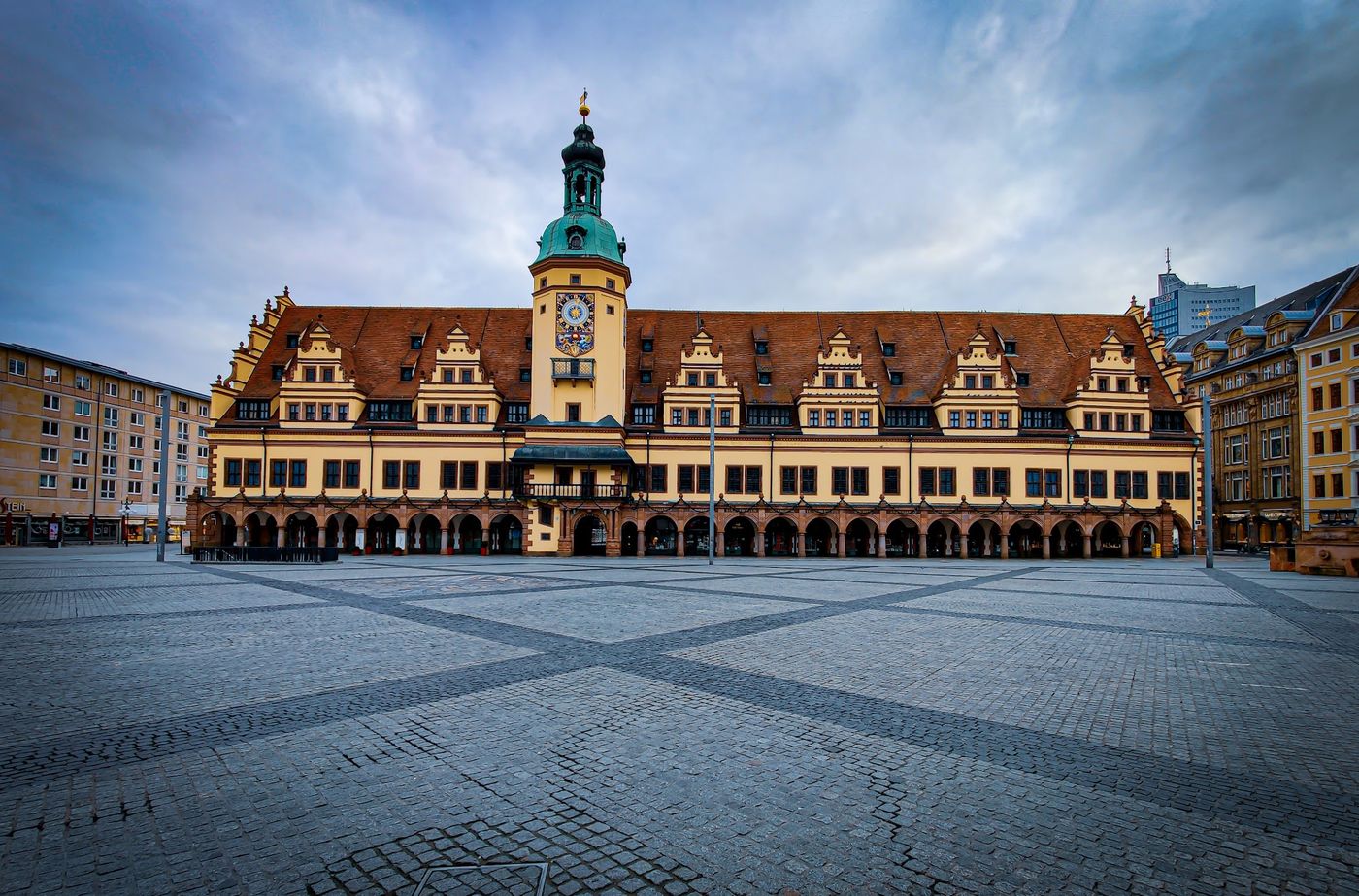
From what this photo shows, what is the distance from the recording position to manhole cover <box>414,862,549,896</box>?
15.2ft

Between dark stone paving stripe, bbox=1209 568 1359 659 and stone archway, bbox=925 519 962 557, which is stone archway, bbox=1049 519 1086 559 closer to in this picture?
stone archway, bbox=925 519 962 557

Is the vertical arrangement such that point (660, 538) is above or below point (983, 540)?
below

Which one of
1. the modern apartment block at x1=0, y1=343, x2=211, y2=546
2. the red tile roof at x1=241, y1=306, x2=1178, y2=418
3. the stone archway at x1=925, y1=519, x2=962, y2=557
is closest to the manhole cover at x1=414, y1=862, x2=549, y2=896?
the red tile roof at x1=241, y1=306, x2=1178, y2=418

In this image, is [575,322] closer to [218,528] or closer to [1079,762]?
[218,528]

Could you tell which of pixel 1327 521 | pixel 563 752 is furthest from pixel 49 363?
pixel 1327 521

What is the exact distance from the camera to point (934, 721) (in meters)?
8.37

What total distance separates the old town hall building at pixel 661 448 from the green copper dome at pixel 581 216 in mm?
152

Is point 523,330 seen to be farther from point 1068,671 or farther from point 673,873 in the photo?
point 673,873

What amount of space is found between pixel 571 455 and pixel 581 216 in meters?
17.5

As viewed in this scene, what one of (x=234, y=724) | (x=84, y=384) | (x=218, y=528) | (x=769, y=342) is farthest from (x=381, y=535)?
(x=84, y=384)

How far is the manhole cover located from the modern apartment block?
67.0 metres

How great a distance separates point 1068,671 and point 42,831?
12429 millimetres

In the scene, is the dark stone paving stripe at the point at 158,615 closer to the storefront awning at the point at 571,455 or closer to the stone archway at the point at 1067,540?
the storefront awning at the point at 571,455

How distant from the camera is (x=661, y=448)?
1960 inches
